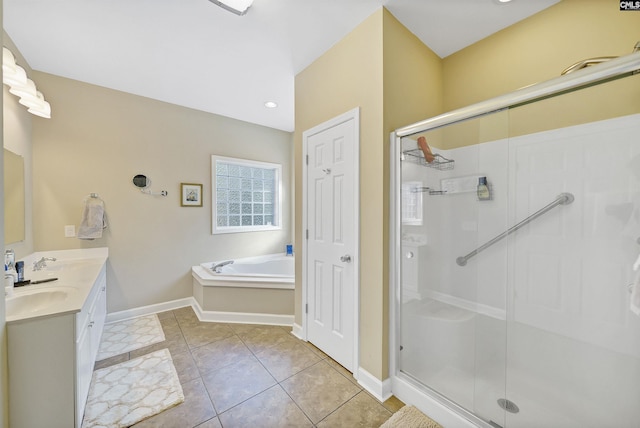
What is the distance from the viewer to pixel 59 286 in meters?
1.67

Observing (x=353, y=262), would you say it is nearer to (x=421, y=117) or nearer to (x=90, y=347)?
(x=421, y=117)

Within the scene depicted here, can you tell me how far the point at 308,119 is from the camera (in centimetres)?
230

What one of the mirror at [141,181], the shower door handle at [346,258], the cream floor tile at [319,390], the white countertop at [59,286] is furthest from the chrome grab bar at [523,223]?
the mirror at [141,181]

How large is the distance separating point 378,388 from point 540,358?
1.01 metres

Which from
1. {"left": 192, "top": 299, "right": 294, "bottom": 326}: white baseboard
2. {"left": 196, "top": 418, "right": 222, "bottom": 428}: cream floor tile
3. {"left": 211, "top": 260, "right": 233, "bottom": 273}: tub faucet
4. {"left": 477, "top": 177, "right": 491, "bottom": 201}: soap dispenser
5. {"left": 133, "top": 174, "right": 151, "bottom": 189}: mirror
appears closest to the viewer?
{"left": 196, "top": 418, "right": 222, "bottom": 428}: cream floor tile

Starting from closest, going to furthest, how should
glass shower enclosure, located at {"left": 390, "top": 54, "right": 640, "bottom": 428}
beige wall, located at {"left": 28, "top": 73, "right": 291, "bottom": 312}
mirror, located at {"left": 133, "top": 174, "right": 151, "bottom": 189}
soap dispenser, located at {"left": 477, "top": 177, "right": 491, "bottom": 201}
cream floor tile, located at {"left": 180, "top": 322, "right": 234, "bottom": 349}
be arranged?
glass shower enclosure, located at {"left": 390, "top": 54, "right": 640, "bottom": 428}, soap dispenser, located at {"left": 477, "top": 177, "right": 491, "bottom": 201}, cream floor tile, located at {"left": 180, "top": 322, "right": 234, "bottom": 349}, beige wall, located at {"left": 28, "top": 73, "right": 291, "bottom": 312}, mirror, located at {"left": 133, "top": 174, "right": 151, "bottom": 189}

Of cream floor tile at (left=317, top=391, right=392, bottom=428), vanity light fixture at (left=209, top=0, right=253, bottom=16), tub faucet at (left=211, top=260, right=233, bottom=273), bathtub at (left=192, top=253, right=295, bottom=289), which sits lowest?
cream floor tile at (left=317, top=391, right=392, bottom=428)

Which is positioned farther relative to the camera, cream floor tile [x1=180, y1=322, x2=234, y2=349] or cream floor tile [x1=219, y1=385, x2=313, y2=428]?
cream floor tile [x1=180, y1=322, x2=234, y2=349]

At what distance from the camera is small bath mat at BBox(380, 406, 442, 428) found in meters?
1.42

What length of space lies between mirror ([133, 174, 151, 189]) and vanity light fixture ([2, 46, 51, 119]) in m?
0.92

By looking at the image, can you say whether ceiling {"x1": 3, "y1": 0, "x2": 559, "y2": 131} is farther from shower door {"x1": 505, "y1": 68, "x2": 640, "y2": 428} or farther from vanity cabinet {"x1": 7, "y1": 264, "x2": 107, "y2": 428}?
vanity cabinet {"x1": 7, "y1": 264, "x2": 107, "y2": 428}

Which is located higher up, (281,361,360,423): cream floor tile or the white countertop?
the white countertop

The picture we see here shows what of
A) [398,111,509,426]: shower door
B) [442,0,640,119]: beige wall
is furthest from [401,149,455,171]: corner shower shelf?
[442,0,640,119]: beige wall

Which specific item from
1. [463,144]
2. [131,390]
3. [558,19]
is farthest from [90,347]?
[558,19]
